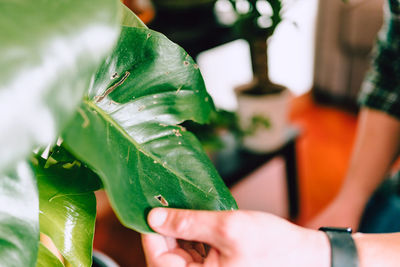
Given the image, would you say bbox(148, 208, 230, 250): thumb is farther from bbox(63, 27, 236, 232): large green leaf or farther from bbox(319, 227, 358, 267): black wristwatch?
bbox(319, 227, 358, 267): black wristwatch

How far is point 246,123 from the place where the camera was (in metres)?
1.21

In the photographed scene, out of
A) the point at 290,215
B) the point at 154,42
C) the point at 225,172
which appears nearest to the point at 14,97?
the point at 154,42

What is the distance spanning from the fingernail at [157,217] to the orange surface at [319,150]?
1.13 m

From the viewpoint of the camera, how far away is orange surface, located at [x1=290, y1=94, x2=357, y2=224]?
5.36 feet

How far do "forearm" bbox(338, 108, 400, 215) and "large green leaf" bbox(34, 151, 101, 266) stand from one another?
26.8 inches

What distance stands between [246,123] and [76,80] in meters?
1.04

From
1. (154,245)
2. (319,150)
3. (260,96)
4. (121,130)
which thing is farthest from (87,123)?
(319,150)

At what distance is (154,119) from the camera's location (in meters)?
0.39

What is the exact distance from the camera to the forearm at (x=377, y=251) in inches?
17.8

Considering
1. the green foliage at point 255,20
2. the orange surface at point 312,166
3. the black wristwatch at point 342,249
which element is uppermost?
the green foliage at point 255,20

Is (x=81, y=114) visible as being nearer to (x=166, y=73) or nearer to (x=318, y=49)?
(x=166, y=73)

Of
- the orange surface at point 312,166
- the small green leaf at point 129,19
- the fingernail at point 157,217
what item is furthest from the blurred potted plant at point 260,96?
the fingernail at point 157,217

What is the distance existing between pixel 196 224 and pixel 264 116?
84 cm

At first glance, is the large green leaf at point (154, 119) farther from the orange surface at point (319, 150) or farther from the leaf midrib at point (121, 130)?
the orange surface at point (319, 150)
